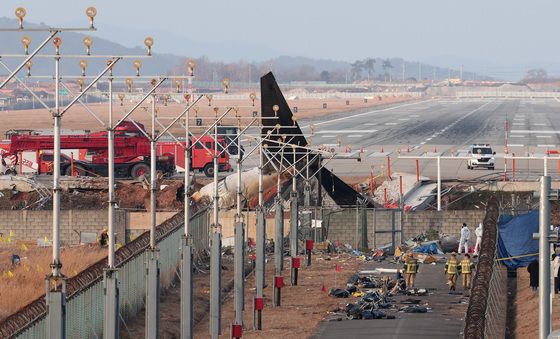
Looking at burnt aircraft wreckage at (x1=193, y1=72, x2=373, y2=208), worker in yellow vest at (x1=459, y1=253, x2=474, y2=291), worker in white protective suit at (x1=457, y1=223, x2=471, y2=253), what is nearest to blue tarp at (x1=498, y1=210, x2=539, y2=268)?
worker in yellow vest at (x1=459, y1=253, x2=474, y2=291)

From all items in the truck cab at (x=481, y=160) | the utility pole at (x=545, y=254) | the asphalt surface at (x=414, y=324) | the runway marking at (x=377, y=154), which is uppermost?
A: the utility pole at (x=545, y=254)

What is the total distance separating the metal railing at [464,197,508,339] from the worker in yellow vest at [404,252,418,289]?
7.99 feet

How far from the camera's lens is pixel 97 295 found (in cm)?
3853

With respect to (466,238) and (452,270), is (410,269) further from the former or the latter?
Answer: (466,238)

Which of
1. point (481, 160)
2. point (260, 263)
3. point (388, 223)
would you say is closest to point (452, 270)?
point (260, 263)

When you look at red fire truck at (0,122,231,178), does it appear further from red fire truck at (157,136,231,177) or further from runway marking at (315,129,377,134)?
runway marking at (315,129,377,134)

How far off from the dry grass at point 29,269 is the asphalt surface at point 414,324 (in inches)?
355

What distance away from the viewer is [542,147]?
123 meters

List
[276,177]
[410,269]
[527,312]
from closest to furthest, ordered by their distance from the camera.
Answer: [527,312] < [410,269] < [276,177]

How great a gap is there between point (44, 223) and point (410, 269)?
76.2 ft

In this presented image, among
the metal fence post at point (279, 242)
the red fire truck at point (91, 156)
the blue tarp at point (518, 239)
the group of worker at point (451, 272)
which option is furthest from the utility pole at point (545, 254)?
the red fire truck at point (91, 156)

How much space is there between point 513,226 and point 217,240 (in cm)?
1882

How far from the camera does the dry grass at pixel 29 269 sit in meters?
44.5

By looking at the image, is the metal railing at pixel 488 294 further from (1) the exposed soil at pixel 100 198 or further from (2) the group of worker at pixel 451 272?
(1) the exposed soil at pixel 100 198
